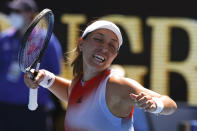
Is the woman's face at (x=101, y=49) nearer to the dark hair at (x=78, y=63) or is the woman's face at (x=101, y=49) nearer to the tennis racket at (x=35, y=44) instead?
the dark hair at (x=78, y=63)

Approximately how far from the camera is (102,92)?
3801mm

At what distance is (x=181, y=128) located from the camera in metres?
5.55

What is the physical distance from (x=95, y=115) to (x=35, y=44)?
2.96ft

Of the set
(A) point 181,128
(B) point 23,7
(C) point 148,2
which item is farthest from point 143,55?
(A) point 181,128

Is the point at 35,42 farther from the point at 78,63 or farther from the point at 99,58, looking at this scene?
the point at 99,58

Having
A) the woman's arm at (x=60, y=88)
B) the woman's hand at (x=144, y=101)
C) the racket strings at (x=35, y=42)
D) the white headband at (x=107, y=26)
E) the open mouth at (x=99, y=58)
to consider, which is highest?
the white headband at (x=107, y=26)

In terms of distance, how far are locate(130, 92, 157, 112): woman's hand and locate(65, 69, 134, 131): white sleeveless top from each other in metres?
0.35

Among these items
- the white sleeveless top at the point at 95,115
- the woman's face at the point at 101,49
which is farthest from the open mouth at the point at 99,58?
the white sleeveless top at the point at 95,115

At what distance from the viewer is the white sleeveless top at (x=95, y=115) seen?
148 inches

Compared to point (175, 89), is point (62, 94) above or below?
above

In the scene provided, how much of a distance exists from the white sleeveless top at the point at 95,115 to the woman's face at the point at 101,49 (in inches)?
3.5

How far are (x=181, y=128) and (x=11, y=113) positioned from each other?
A: 1.85 m

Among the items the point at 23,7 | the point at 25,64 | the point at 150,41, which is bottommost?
the point at 150,41

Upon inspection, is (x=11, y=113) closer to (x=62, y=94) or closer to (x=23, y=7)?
(x=23, y=7)
